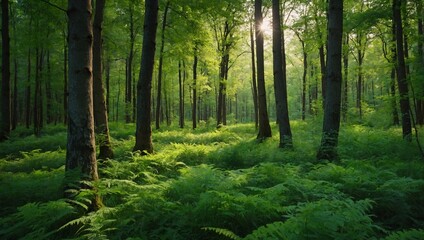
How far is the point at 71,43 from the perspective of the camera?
446 centimetres

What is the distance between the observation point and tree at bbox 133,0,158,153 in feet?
30.4

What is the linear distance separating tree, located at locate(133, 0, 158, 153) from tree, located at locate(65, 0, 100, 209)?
4702mm

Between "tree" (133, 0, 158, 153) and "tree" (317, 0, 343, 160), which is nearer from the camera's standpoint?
"tree" (317, 0, 343, 160)

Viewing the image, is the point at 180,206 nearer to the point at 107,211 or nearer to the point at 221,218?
the point at 221,218

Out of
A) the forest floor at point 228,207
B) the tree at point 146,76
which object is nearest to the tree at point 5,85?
the forest floor at point 228,207

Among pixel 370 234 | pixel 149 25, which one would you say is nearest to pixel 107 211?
pixel 370 234

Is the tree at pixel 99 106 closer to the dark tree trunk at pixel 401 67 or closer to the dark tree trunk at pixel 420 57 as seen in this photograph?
the dark tree trunk at pixel 401 67

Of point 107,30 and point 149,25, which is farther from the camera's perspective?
point 107,30

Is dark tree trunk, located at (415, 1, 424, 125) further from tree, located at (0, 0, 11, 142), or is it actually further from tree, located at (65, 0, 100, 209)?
tree, located at (0, 0, 11, 142)

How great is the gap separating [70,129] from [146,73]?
5.14 metres

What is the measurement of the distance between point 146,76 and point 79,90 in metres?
5.05

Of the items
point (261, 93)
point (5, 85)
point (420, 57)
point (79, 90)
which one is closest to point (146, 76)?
point (79, 90)

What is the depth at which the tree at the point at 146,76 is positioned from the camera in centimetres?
927

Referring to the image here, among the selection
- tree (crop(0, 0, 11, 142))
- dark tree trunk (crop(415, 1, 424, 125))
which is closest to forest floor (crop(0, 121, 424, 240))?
tree (crop(0, 0, 11, 142))
